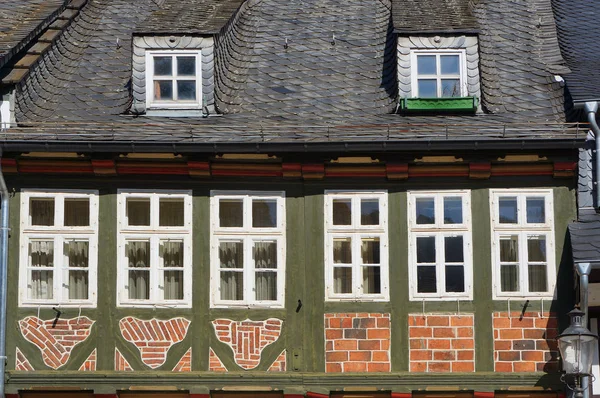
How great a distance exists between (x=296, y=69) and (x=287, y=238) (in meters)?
2.99

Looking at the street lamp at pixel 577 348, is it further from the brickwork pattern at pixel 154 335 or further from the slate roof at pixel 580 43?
the brickwork pattern at pixel 154 335

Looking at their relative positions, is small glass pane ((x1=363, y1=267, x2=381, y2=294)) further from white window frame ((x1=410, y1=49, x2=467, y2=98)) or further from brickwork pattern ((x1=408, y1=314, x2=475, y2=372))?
white window frame ((x1=410, y1=49, x2=467, y2=98))

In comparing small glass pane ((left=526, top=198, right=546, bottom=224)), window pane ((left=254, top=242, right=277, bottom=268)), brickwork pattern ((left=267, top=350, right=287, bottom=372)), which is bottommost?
brickwork pattern ((left=267, top=350, right=287, bottom=372))

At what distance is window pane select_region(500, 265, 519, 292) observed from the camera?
805 inches

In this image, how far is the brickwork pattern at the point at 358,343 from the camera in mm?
20250

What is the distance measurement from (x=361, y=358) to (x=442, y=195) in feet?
7.96

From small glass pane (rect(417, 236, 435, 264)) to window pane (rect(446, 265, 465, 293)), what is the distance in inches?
10.7

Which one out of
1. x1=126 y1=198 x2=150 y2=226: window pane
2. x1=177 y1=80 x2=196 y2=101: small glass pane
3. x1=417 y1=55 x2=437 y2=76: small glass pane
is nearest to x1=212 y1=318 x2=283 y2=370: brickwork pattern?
x1=126 y1=198 x2=150 y2=226: window pane

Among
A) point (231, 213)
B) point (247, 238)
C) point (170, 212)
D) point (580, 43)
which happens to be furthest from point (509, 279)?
point (170, 212)

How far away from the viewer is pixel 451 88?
21.4 metres

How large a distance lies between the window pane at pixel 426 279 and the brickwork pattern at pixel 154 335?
3.10 meters

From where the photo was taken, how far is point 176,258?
20625 mm

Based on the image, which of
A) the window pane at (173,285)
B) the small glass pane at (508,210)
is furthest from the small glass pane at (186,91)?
the small glass pane at (508,210)

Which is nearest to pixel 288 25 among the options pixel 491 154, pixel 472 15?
pixel 472 15
